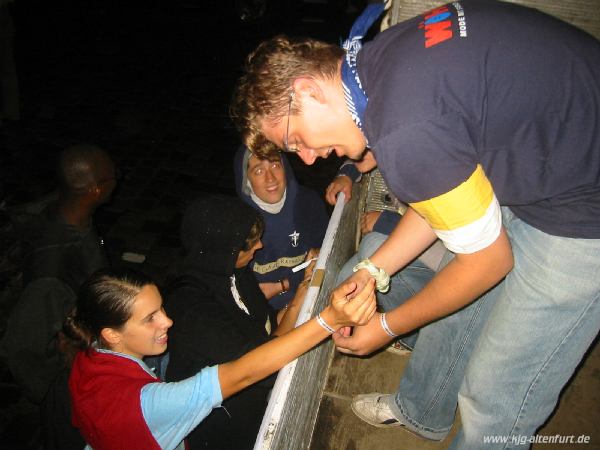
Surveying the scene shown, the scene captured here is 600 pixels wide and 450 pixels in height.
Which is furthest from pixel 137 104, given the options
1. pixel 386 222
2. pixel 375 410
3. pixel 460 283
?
pixel 460 283

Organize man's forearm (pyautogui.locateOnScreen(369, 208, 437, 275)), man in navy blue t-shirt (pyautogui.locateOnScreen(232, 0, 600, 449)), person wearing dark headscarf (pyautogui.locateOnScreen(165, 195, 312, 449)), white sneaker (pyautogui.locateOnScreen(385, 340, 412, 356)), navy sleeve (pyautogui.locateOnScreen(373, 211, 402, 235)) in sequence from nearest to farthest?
man in navy blue t-shirt (pyautogui.locateOnScreen(232, 0, 600, 449)) < man's forearm (pyautogui.locateOnScreen(369, 208, 437, 275)) < person wearing dark headscarf (pyautogui.locateOnScreen(165, 195, 312, 449)) < white sneaker (pyautogui.locateOnScreen(385, 340, 412, 356)) < navy sleeve (pyautogui.locateOnScreen(373, 211, 402, 235))

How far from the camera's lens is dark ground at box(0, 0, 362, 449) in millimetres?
5613

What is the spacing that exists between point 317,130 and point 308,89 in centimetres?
15

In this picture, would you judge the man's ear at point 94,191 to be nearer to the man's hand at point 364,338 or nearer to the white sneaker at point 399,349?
the man's hand at point 364,338

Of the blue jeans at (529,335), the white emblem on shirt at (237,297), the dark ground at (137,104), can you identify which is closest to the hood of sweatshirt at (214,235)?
the white emblem on shirt at (237,297)

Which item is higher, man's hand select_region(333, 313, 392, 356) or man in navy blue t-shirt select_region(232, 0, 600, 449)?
man in navy blue t-shirt select_region(232, 0, 600, 449)

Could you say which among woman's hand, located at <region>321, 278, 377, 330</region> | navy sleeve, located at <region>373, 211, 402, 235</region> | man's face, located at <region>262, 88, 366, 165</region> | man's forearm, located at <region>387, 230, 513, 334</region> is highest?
man's face, located at <region>262, 88, 366, 165</region>

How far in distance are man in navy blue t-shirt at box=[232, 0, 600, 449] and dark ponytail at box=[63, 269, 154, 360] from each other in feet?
3.72

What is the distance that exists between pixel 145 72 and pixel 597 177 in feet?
31.2

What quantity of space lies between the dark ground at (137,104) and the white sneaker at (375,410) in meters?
2.81

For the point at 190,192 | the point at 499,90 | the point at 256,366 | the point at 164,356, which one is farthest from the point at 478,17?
the point at 190,192

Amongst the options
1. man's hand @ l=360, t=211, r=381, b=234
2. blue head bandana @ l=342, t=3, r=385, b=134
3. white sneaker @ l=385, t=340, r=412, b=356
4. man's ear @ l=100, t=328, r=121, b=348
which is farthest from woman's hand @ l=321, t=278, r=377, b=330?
man's hand @ l=360, t=211, r=381, b=234

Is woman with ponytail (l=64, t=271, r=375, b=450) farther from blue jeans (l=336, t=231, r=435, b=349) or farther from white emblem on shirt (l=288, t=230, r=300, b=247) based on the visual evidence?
white emblem on shirt (l=288, t=230, r=300, b=247)

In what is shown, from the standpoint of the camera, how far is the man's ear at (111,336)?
235 centimetres
